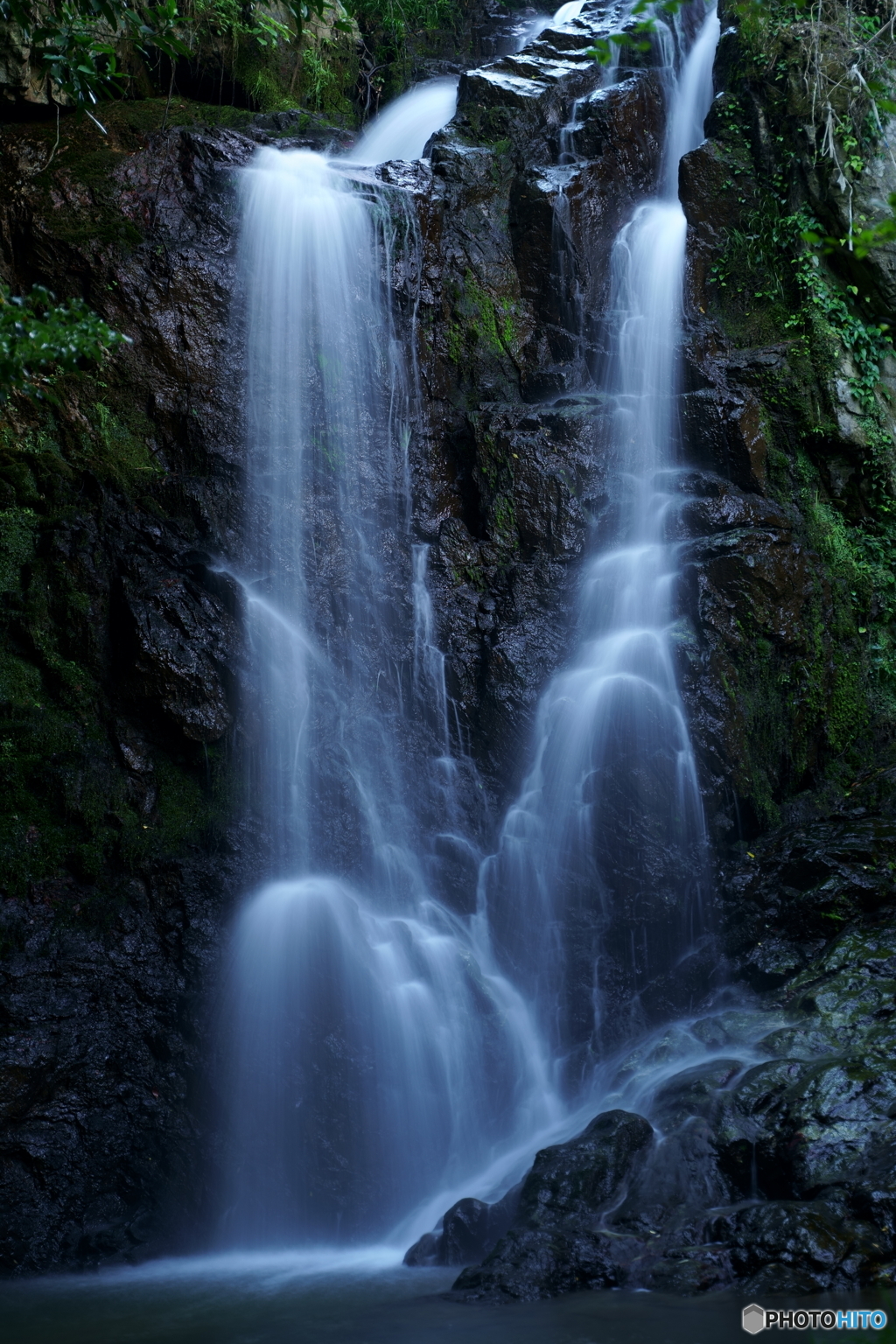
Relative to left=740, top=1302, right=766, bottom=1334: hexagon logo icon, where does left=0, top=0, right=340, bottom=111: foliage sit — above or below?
above

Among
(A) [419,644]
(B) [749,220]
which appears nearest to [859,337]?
(B) [749,220]

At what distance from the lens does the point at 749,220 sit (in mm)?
12453

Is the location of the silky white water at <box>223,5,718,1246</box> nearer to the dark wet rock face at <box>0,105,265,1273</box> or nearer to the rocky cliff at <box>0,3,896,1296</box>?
the rocky cliff at <box>0,3,896,1296</box>

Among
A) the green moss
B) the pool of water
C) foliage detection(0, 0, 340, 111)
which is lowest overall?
the pool of water

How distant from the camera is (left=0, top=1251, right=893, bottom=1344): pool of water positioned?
14.8 feet

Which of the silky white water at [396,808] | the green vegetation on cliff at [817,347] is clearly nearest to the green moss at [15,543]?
the silky white water at [396,808]

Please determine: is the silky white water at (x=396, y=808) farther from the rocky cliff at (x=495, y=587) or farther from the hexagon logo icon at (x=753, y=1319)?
the hexagon logo icon at (x=753, y=1319)

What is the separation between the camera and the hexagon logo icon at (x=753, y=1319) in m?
4.33

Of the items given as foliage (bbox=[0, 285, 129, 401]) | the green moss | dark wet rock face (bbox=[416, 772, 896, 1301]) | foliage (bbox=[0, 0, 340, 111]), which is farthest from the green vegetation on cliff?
the green moss

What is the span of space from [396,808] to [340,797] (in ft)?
1.79

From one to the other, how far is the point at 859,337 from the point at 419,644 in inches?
263

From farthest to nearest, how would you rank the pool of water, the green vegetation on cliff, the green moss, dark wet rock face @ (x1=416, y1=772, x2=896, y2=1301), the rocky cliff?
the green vegetation on cliff
the green moss
the rocky cliff
dark wet rock face @ (x1=416, y1=772, x2=896, y2=1301)
the pool of water

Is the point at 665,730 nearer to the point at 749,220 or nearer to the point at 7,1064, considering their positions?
the point at 7,1064

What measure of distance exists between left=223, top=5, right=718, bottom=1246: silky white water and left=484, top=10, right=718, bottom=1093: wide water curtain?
0.08ft
